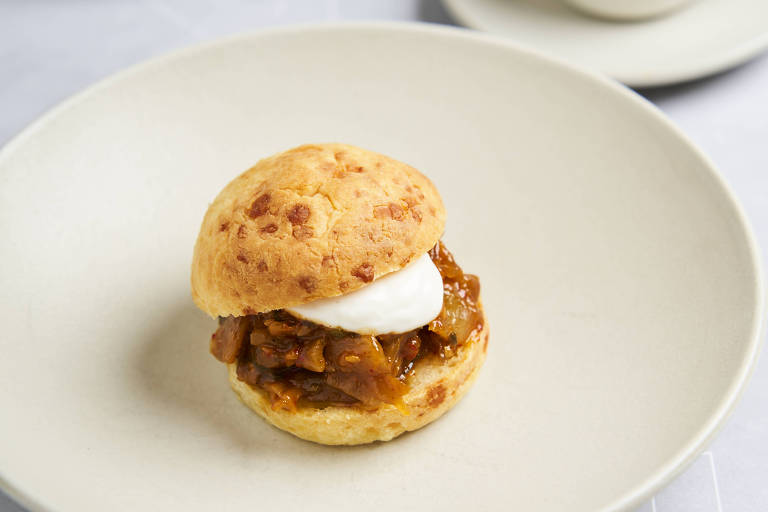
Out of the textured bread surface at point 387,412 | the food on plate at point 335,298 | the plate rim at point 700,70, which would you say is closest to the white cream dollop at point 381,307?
the food on plate at point 335,298

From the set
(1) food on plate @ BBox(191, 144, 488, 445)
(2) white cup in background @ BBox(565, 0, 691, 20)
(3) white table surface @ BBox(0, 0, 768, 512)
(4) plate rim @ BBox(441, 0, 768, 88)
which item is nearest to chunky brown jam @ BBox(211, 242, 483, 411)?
(1) food on plate @ BBox(191, 144, 488, 445)

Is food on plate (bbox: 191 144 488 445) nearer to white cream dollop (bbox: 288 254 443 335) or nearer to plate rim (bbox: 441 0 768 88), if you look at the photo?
white cream dollop (bbox: 288 254 443 335)

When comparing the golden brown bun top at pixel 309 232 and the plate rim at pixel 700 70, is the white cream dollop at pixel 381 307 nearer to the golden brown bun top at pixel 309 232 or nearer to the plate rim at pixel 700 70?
the golden brown bun top at pixel 309 232

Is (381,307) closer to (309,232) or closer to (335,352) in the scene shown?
(335,352)

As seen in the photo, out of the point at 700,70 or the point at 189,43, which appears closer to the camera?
the point at 700,70

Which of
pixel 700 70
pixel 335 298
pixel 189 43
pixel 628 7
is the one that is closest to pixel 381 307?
pixel 335 298

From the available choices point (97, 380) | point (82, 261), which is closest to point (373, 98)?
point (82, 261)

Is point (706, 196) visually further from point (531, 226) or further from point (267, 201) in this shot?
point (267, 201)
